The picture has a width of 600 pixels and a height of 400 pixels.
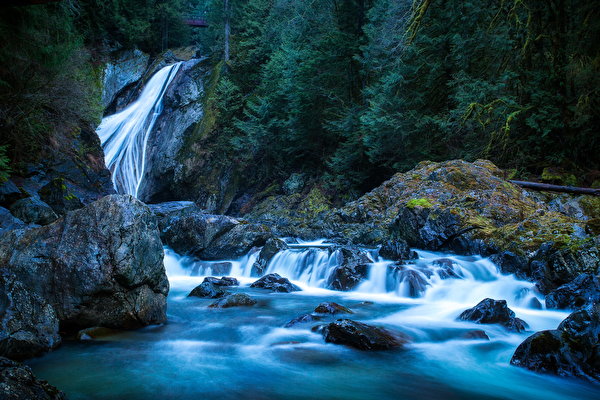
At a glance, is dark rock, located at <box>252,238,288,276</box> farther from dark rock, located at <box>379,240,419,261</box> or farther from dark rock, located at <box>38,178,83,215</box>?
dark rock, located at <box>38,178,83,215</box>

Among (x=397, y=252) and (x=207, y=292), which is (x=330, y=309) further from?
(x=397, y=252)

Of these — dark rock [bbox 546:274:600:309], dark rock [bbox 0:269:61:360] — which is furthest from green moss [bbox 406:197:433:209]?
dark rock [bbox 0:269:61:360]

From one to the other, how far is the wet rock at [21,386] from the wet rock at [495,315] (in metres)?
5.46

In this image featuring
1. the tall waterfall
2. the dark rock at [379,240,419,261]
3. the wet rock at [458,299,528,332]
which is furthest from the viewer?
the tall waterfall

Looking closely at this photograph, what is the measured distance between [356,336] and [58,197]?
1057 centimetres

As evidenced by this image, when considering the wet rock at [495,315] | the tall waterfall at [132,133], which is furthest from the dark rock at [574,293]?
the tall waterfall at [132,133]

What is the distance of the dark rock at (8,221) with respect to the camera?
25.8 feet

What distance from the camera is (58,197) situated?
11.7 m

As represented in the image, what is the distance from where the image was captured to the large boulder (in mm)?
4914

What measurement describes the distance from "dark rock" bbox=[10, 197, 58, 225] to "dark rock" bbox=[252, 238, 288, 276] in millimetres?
5122

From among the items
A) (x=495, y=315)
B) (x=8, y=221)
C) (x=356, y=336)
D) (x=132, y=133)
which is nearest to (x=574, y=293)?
(x=495, y=315)

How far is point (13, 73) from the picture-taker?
9.70 m

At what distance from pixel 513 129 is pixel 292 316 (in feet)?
36.1

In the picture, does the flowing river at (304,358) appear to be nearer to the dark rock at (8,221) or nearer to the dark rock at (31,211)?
the dark rock at (8,221)
